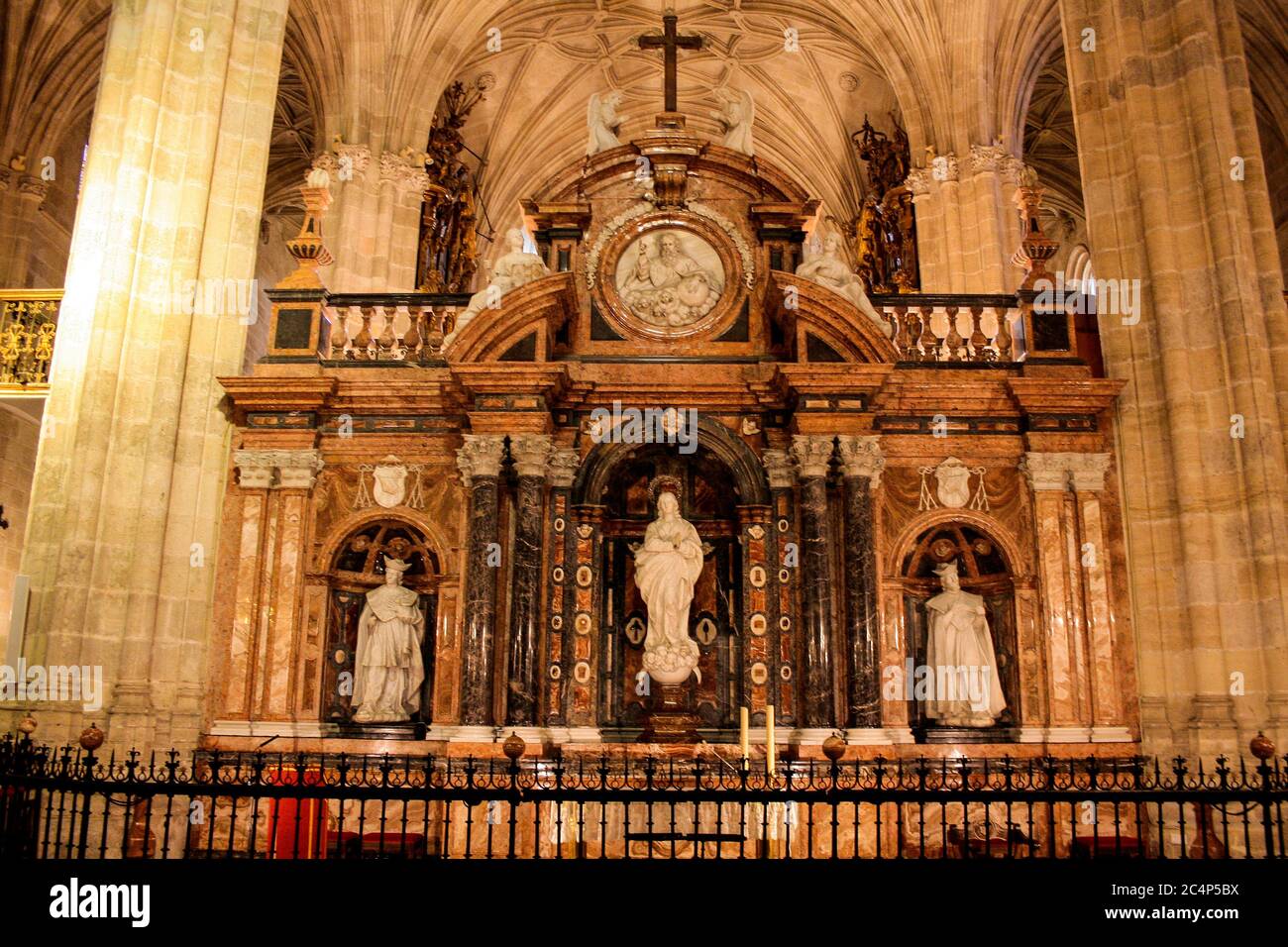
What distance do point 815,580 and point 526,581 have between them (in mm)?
2493

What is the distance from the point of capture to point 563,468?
35.5 feet

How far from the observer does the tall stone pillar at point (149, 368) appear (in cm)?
977

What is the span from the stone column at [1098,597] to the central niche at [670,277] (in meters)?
3.66

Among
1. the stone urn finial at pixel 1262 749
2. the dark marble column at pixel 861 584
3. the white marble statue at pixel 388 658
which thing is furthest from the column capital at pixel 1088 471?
the white marble statue at pixel 388 658

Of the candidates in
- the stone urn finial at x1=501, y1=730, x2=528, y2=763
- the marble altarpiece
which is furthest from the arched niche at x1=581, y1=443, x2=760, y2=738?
the stone urn finial at x1=501, y1=730, x2=528, y2=763

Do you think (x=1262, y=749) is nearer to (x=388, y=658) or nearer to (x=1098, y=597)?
(x=1098, y=597)

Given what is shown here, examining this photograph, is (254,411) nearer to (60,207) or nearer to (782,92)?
(60,207)

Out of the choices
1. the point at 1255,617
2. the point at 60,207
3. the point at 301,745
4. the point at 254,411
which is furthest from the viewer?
the point at 60,207

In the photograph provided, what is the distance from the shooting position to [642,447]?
11.3 meters

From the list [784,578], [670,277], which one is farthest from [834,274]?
[784,578]
